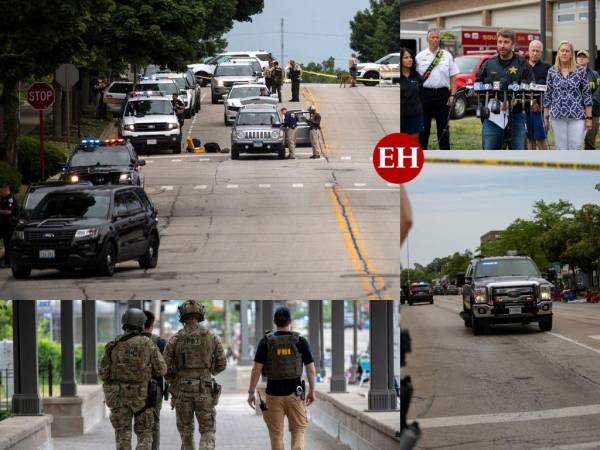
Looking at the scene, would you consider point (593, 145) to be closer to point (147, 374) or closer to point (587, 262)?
point (587, 262)

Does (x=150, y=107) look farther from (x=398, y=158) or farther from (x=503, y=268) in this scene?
(x=503, y=268)

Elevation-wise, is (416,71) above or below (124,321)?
above

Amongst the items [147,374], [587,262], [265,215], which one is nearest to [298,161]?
[265,215]

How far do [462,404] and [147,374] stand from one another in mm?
3007

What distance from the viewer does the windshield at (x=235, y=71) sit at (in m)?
11.7

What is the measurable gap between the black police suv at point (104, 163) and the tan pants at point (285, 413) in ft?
8.50

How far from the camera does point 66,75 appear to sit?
39.7 ft

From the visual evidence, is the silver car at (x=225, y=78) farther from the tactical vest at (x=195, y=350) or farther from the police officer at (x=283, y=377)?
the police officer at (x=283, y=377)

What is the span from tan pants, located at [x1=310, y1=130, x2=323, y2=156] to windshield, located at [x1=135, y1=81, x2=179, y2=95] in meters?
1.37

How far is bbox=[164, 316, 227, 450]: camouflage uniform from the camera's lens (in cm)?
1076

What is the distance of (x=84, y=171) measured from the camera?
12.0m

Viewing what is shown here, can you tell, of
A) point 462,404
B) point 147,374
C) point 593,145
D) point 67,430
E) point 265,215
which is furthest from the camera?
point 67,430

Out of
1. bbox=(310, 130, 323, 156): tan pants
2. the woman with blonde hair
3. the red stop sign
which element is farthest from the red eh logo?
the red stop sign

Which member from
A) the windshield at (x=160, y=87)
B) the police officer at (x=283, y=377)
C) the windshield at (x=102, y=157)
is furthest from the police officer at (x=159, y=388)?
the windshield at (x=160, y=87)
